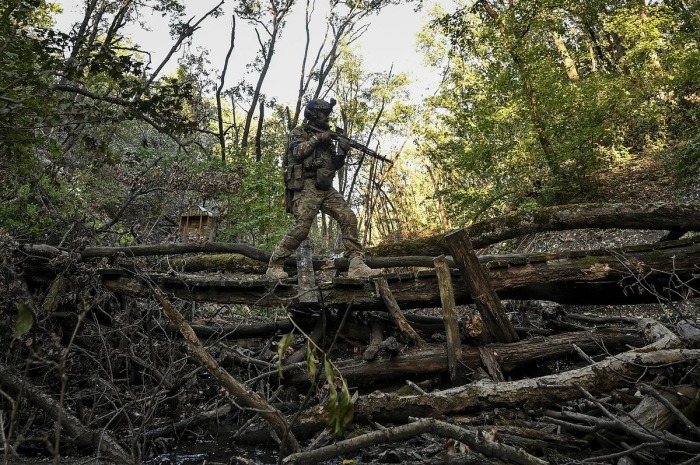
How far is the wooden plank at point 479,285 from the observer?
14.9ft

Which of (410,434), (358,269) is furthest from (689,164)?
(410,434)

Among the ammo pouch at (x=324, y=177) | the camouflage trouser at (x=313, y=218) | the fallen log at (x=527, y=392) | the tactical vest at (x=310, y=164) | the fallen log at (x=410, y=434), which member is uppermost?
the tactical vest at (x=310, y=164)

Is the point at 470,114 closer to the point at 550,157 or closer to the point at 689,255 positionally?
the point at 550,157

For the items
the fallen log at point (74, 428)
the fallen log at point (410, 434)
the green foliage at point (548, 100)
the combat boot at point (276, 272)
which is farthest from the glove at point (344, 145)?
the green foliage at point (548, 100)

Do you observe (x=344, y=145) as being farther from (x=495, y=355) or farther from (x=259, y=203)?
(x=259, y=203)

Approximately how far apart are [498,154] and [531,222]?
→ 5538 mm

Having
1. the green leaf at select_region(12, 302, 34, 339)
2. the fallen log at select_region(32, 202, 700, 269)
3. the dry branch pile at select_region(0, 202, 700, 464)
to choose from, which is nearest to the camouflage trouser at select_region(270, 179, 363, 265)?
the fallen log at select_region(32, 202, 700, 269)

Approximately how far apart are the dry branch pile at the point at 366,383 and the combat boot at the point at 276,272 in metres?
0.45

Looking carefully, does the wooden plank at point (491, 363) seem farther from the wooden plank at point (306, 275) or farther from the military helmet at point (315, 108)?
the military helmet at point (315, 108)

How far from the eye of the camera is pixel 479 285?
4715mm

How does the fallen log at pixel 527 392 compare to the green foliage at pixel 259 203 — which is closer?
the fallen log at pixel 527 392

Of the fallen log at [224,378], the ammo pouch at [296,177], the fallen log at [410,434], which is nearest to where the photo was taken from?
the fallen log at [410,434]

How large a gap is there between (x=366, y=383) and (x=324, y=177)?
2613mm

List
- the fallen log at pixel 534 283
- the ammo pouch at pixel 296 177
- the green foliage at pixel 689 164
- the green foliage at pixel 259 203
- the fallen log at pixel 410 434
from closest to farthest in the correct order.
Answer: the fallen log at pixel 410 434
the fallen log at pixel 534 283
the ammo pouch at pixel 296 177
the green foliage at pixel 689 164
the green foliage at pixel 259 203
